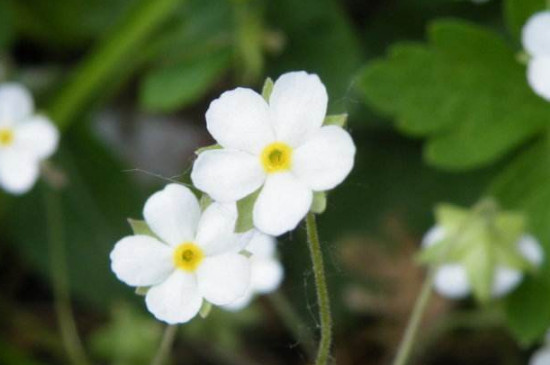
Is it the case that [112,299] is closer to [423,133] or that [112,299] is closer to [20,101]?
[20,101]

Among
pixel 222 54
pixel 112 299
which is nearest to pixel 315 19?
pixel 222 54

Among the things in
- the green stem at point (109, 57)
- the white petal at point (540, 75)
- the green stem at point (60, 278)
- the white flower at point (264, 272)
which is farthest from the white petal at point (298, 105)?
the green stem at point (60, 278)

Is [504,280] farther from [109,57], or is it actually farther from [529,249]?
[109,57]

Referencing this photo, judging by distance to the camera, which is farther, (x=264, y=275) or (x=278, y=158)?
(x=264, y=275)

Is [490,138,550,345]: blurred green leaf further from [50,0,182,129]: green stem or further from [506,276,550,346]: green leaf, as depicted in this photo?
[50,0,182,129]: green stem

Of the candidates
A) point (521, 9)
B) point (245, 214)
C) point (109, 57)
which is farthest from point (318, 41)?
point (245, 214)

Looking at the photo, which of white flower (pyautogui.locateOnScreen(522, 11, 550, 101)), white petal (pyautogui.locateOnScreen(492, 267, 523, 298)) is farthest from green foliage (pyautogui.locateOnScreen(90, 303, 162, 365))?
white flower (pyautogui.locateOnScreen(522, 11, 550, 101))

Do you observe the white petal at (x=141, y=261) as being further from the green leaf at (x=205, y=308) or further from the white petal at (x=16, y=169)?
the white petal at (x=16, y=169)
